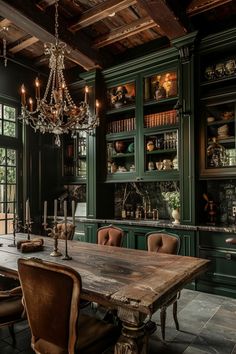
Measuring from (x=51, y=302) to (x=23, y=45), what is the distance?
4091 millimetres

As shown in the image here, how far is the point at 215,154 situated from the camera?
140 inches

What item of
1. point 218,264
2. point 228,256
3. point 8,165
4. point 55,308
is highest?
point 8,165

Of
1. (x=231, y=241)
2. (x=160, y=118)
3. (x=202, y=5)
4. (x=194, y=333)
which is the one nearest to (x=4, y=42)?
(x=160, y=118)

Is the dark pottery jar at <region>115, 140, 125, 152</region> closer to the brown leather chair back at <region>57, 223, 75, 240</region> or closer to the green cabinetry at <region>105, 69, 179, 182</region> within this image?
the green cabinetry at <region>105, 69, 179, 182</region>

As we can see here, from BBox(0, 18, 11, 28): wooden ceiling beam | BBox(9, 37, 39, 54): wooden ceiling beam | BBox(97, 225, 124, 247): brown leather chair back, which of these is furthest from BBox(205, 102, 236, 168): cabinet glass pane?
BBox(0, 18, 11, 28): wooden ceiling beam

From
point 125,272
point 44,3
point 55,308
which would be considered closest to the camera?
point 55,308

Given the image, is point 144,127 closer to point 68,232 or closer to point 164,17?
point 164,17

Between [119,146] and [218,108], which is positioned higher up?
[218,108]

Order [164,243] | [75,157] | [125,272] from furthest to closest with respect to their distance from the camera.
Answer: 1. [75,157]
2. [164,243]
3. [125,272]

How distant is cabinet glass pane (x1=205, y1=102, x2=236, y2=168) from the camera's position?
3445 mm

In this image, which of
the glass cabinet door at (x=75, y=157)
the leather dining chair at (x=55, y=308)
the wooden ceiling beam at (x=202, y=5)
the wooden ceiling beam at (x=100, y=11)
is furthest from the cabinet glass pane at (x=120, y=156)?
the leather dining chair at (x=55, y=308)

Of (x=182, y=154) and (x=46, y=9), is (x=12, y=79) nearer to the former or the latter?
(x=46, y=9)

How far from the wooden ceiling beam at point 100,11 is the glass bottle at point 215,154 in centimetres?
199

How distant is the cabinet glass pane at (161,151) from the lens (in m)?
3.90
